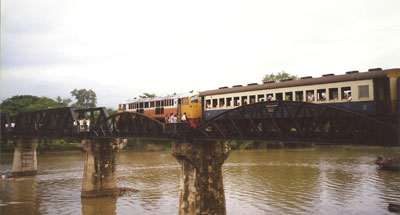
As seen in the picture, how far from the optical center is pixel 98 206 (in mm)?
29984

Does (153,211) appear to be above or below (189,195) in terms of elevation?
below

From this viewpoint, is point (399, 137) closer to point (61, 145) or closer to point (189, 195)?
point (189, 195)

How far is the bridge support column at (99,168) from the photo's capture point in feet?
107

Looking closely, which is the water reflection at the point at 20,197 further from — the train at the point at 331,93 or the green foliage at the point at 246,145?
the green foliage at the point at 246,145

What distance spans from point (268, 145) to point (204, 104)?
6644 cm

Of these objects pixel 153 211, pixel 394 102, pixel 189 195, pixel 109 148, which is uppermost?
pixel 394 102

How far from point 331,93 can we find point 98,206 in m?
23.3

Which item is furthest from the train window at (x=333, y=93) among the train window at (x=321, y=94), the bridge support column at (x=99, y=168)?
the bridge support column at (x=99, y=168)

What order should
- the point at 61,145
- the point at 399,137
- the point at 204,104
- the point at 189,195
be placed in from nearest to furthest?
1. the point at 399,137
2. the point at 189,195
3. the point at 204,104
4. the point at 61,145

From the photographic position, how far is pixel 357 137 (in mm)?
15008

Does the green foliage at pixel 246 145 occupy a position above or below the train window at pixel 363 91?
below

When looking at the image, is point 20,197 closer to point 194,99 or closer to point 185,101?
point 185,101

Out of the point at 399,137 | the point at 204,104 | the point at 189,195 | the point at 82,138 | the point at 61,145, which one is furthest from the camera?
the point at 61,145

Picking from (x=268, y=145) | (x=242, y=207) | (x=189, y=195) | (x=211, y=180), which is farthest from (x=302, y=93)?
(x=268, y=145)
